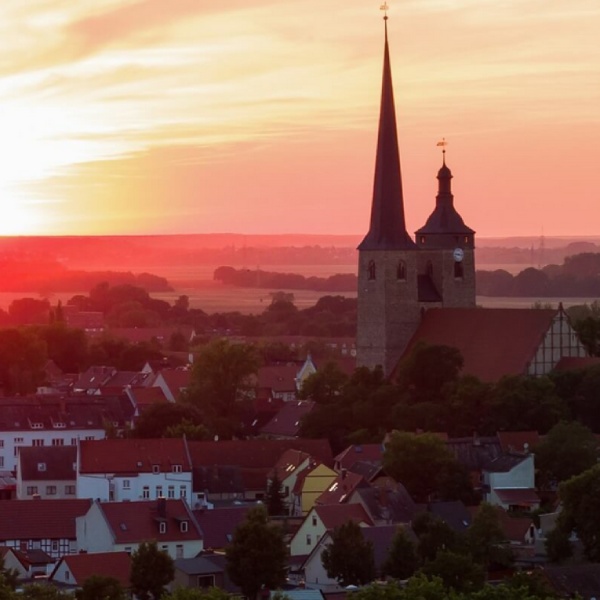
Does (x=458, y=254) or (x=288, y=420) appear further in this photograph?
(x=458, y=254)

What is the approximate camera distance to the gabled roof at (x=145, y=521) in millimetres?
63500

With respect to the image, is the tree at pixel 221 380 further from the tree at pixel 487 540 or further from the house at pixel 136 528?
the tree at pixel 487 540

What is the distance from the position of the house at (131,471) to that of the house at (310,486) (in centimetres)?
403

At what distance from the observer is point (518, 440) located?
76.4m

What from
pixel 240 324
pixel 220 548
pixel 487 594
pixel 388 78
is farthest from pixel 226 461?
pixel 240 324

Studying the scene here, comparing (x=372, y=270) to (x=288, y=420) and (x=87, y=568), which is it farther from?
(x=87, y=568)

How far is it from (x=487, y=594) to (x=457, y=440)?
93.7 feet

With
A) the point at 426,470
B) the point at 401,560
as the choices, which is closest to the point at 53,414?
the point at 426,470

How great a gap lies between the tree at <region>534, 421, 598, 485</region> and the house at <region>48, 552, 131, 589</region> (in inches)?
793

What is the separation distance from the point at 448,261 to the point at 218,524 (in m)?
33.4

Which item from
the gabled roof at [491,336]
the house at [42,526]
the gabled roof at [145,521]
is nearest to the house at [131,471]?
the house at [42,526]

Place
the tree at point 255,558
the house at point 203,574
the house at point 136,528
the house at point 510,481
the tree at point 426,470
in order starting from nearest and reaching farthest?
the tree at point 255,558, the house at point 203,574, the house at point 136,528, the tree at point 426,470, the house at point 510,481

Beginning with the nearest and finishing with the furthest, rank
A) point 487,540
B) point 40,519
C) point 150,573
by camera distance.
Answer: point 150,573 → point 487,540 → point 40,519

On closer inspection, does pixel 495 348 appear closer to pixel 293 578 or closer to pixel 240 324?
pixel 293 578
